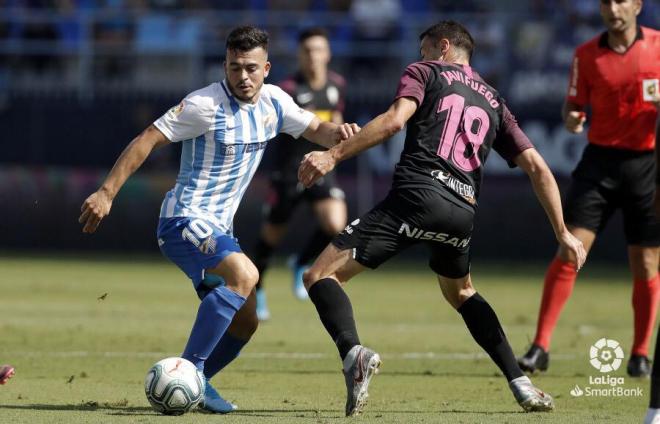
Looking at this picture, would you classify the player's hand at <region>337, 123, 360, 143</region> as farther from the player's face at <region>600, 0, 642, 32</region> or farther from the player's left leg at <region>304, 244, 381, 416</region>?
the player's face at <region>600, 0, 642, 32</region>

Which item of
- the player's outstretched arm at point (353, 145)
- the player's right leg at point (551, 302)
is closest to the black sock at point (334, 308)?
the player's outstretched arm at point (353, 145)

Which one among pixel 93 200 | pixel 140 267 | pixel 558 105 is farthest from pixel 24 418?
pixel 558 105

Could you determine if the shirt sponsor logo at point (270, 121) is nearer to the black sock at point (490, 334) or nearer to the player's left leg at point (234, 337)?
the player's left leg at point (234, 337)

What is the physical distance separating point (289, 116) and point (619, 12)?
106 inches

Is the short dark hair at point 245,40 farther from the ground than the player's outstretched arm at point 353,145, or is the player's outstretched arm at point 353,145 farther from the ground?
the short dark hair at point 245,40

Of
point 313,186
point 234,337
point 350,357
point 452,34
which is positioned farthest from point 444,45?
point 313,186

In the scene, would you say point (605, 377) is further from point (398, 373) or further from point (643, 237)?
point (398, 373)

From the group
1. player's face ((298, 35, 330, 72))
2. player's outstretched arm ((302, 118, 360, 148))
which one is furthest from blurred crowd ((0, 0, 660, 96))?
player's outstretched arm ((302, 118, 360, 148))

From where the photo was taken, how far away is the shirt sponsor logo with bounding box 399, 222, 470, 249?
6344 mm

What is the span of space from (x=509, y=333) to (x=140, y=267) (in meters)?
8.68

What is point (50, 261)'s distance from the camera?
18953 mm

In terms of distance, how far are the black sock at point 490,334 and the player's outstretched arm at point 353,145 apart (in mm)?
1267

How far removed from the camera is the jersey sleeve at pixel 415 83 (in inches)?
246

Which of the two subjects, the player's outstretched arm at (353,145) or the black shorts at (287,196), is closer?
the player's outstretched arm at (353,145)
